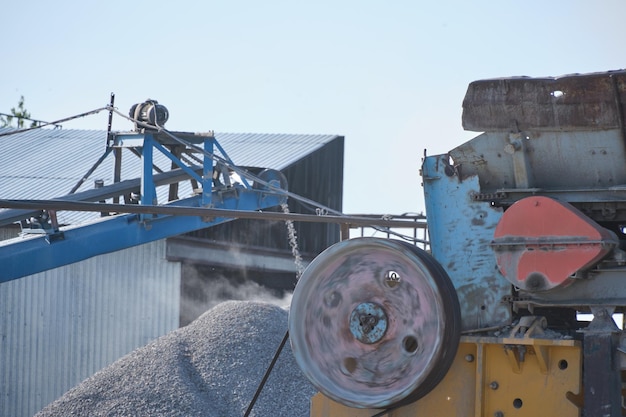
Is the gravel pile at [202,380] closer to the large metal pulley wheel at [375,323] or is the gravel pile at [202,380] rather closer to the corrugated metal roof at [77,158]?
the corrugated metal roof at [77,158]

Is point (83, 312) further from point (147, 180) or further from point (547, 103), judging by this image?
point (547, 103)

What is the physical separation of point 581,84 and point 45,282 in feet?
39.4

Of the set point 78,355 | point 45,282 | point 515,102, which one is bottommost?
point 78,355

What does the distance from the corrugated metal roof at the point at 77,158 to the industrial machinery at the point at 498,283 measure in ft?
35.4

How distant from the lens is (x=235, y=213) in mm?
7523

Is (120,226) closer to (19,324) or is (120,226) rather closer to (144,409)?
(144,409)

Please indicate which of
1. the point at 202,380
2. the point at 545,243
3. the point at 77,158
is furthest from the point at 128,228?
the point at 545,243

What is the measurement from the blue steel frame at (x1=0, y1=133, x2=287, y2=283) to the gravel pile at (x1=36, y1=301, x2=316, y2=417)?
1329 millimetres

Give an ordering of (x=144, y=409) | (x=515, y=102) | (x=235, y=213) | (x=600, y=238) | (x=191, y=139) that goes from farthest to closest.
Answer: (x=191, y=139)
(x=144, y=409)
(x=235, y=213)
(x=515, y=102)
(x=600, y=238)

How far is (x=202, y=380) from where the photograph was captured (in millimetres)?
11844

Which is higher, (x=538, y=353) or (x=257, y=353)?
(x=538, y=353)

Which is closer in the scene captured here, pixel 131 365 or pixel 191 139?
pixel 131 365

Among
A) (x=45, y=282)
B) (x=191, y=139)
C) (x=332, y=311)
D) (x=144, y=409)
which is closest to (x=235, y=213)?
(x=332, y=311)

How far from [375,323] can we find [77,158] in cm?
1486
